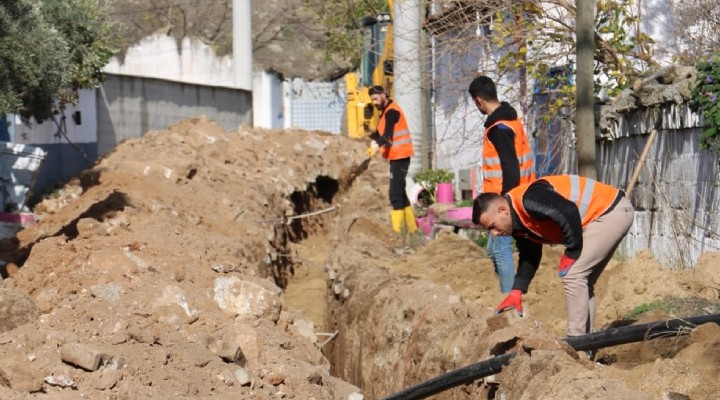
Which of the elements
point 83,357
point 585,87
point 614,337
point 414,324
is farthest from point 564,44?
point 83,357

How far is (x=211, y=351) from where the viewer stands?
302 inches

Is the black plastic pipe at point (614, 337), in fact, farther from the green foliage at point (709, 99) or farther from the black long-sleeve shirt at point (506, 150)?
the green foliage at point (709, 99)

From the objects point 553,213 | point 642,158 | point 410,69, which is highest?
point 410,69

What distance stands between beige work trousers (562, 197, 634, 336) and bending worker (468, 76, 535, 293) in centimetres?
167

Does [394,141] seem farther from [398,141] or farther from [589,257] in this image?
[589,257]

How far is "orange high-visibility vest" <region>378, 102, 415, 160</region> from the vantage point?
14.0m

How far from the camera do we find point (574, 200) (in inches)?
278

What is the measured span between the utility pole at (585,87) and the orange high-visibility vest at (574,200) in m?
3.98

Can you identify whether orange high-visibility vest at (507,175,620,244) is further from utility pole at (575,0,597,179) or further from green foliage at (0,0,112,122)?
green foliage at (0,0,112,122)

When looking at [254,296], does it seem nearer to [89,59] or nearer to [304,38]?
[89,59]

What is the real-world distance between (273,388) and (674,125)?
4826 mm

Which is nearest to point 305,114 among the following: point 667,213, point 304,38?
point 304,38

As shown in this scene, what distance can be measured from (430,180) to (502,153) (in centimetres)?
995

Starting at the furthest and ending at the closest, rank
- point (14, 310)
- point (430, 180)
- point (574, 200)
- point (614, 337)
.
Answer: point (430, 180), point (14, 310), point (574, 200), point (614, 337)
